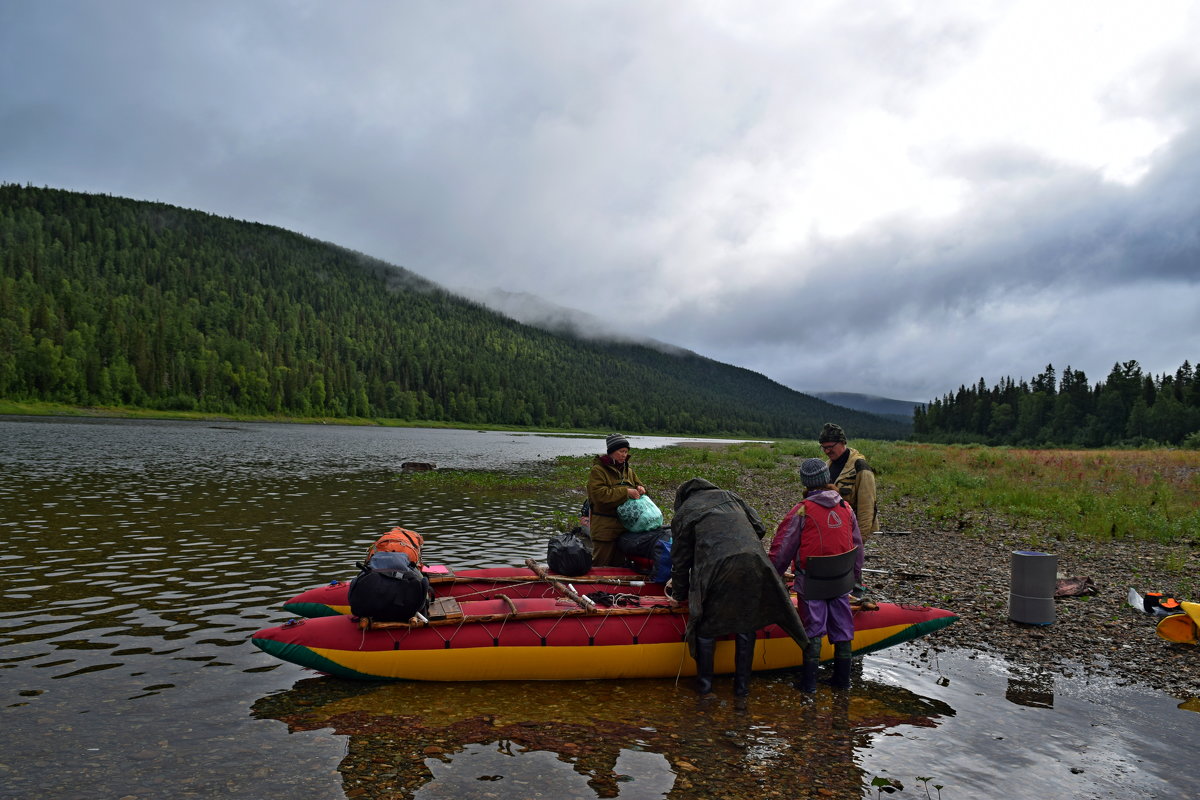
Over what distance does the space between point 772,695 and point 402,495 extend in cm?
2296

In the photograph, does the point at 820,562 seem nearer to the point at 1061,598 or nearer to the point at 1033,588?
the point at 1033,588

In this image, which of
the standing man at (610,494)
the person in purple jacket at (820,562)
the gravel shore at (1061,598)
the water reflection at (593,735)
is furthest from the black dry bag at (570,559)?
the gravel shore at (1061,598)

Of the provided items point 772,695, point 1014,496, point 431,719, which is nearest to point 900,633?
point 772,695

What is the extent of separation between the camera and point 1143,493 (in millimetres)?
24516

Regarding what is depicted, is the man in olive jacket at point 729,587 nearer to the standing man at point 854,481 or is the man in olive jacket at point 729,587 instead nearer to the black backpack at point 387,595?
the standing man at point 854,481

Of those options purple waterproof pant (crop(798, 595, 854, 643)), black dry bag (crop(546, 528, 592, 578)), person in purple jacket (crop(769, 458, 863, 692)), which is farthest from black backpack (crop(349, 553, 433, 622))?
purple waterproof pant (crop(798, 595, 854, 643))

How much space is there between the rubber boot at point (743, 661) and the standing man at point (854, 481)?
303 cm

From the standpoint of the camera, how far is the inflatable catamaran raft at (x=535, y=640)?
29.5ft

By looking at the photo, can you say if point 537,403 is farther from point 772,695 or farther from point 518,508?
point 772,695

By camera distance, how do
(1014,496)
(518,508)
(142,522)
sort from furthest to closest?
(518,508) < (1014,496) < (142,522)

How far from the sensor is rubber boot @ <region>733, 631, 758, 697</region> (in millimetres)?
8820

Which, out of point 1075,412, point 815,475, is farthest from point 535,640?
point 1075,412

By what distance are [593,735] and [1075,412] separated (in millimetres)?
122812

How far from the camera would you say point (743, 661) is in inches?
350
